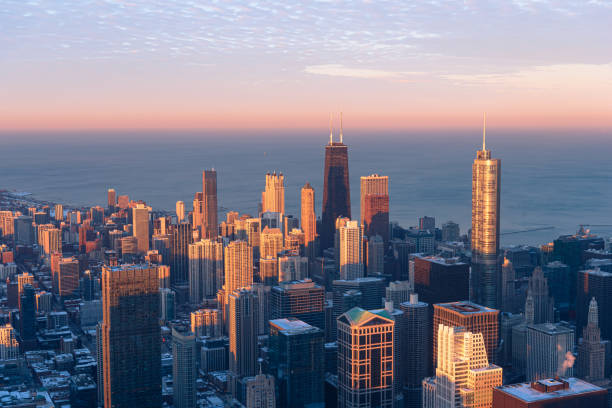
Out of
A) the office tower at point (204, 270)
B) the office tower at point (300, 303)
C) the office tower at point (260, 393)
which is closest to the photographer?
the office tower at point (260, 393)

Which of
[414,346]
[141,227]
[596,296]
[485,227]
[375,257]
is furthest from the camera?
[141,227]

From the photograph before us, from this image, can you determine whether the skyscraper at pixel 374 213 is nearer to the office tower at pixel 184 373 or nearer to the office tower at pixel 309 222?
the office tower at pixel 309 222

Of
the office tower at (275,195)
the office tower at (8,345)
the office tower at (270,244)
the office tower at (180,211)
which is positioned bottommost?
the office tower at (8,345)

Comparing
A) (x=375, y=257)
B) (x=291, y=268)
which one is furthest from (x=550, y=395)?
(x=375, y=257)

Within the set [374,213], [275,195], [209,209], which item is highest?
[275,195]

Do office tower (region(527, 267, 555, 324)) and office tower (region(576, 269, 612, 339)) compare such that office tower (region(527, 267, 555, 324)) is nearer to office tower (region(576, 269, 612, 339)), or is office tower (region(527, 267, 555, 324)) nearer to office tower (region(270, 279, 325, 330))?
office tower (region(576, 269, 612, 339))

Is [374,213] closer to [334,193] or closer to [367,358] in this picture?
[334,193]

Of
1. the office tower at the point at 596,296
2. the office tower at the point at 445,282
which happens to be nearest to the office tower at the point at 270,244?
the office tower at the point at 445,282
